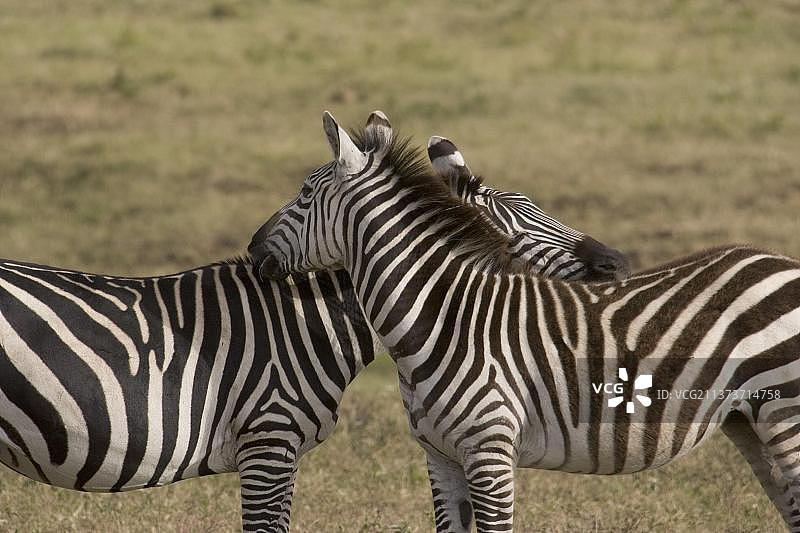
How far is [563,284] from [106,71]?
2543 centimetres

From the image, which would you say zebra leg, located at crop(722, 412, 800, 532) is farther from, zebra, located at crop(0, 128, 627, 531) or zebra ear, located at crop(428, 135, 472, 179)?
zebra ear, located at crop(428, 135, 472, 179)

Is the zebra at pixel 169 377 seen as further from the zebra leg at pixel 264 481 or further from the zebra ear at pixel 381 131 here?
the zebra ear at pixel 381 131

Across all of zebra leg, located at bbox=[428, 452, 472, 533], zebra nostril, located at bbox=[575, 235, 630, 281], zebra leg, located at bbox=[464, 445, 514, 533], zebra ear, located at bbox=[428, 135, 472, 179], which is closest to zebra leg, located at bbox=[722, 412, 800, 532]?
zebra nostril, located at bbox=[575, 235, 630, 281]

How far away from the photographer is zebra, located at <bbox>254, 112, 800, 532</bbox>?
18.0 ft

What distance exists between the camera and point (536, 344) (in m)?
5.62

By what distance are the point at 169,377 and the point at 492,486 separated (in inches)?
67.2

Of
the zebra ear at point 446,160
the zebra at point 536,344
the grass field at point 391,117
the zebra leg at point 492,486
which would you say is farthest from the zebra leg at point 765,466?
the grass field at point 391,117

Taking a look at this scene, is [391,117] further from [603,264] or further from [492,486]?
[492,486]

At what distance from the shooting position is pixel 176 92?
2900 centimetres

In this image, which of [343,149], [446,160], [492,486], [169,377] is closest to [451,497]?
[492,486]

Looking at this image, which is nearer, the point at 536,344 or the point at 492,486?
the point at 492,486

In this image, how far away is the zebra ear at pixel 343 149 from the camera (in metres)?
5.74

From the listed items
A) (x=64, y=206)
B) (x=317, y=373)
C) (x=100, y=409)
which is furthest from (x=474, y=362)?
(x=64, y=206)

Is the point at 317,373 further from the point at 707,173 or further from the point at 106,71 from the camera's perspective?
the point at 106,71
